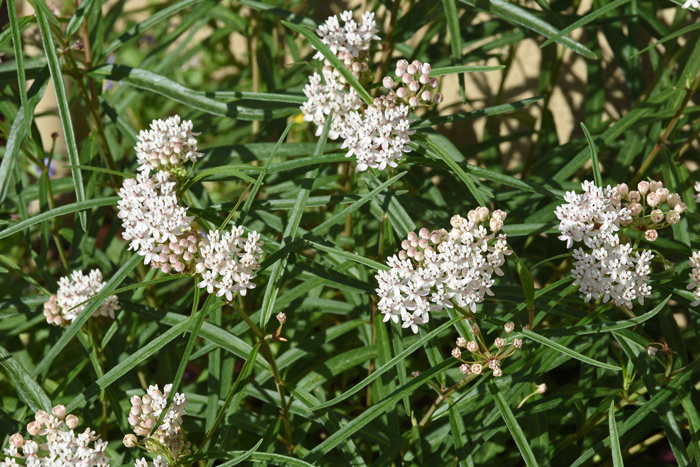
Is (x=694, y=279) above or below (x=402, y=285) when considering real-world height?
below

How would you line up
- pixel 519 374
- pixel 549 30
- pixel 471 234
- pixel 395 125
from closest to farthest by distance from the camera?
1. pixel 471 234
2. pixel 395 125
3. pixel 519 374
4. pixel 549 30

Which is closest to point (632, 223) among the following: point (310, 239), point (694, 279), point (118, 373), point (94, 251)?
point (694, 279)

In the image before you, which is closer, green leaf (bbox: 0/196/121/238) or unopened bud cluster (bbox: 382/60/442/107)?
green leaf (bbox: 0/196/121/238)

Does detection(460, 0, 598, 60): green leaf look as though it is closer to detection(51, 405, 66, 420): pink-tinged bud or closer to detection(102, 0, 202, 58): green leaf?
detection(102, 0, 202, 58): green leaf

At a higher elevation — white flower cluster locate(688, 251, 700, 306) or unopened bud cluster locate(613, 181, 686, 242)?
unopened bud cluster locate(613, 181, 686, 242)

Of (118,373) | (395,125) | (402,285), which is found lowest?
(402,285)

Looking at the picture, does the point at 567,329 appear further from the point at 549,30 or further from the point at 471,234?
the point at 549,30

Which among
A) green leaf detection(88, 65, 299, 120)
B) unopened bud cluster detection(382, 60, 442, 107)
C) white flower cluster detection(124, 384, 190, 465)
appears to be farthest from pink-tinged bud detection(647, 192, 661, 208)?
white flower cluster detection(124, 384, 190, 465)

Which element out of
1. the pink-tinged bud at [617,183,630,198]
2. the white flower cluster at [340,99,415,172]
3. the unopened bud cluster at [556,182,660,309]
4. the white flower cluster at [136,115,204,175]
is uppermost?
the white flower cluster at [136,115,204,175]
